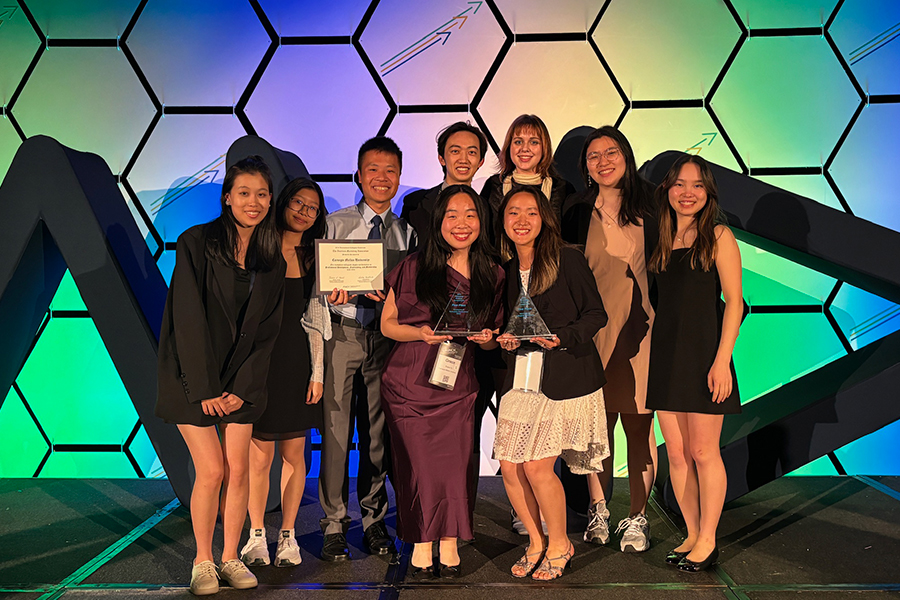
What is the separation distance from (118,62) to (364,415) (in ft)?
8.78

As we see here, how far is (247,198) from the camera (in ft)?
8.18

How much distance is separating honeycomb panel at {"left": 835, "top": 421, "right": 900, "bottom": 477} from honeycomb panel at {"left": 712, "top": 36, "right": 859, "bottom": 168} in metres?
1.62

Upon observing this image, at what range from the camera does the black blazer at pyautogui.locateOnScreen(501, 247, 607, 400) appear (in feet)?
8.27

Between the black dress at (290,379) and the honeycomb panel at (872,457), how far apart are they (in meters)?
3.10

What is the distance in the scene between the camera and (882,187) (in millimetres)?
3953

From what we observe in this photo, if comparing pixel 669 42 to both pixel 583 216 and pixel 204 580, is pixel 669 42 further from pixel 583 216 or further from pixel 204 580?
pixel 204 580

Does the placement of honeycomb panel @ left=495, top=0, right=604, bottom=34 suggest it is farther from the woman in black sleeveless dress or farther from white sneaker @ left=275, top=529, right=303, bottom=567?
white sneaker @ left=275, top=529, right=303, bottom=567

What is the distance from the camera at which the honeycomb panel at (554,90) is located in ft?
12.9

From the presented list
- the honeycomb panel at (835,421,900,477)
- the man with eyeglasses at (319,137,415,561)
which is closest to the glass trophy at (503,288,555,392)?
the man with eyeglasses at (319,137,415,561)

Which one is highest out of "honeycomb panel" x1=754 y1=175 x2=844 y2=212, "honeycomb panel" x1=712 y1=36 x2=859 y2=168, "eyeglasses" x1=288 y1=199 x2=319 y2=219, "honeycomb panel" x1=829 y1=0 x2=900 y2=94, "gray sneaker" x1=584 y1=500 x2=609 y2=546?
"honeycomb panel" x1=829 y1=0 x2=900 y2=94

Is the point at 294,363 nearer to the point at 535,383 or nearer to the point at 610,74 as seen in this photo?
the point at 535,383

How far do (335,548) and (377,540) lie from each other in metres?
0.18

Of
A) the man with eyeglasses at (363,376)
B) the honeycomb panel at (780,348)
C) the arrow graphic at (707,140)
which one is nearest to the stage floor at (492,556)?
the man with eyeglasses at (363,376)

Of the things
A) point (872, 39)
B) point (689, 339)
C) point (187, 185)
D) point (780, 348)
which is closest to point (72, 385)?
point (187, 185)
